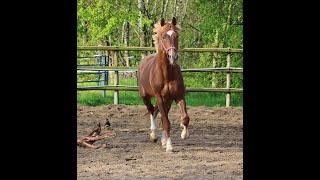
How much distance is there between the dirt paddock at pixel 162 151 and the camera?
6229 millimetres

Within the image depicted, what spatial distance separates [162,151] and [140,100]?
576cm

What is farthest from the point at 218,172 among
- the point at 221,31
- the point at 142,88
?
the point at 221,31

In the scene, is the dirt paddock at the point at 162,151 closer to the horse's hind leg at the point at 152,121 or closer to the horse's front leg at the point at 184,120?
the horse's hind leg at the point at 152,121

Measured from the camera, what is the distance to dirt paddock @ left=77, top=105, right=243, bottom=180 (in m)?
6.23

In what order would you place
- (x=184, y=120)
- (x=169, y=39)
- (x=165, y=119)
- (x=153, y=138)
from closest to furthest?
(x=169, y=39)
(x=184, y=120)
(x=165, y=119)
(x=153, y=138)

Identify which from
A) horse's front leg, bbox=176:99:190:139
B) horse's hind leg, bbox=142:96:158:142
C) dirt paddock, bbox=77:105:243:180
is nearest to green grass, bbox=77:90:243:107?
dirt paddock, bbox=77:105:243:180

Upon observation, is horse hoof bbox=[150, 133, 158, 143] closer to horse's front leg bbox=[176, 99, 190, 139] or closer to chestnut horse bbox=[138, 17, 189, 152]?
chestnut horse bbox=[138, 17, 189, 152]

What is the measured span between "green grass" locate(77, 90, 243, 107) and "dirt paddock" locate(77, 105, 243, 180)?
1.43 metres

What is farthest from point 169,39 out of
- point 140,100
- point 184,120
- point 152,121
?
point 140,100

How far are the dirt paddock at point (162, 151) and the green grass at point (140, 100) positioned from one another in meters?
1.43

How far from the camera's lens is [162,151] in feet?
24.7

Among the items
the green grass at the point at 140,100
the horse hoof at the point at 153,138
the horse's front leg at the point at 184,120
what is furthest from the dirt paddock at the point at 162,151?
the green grass at the point at 140,100

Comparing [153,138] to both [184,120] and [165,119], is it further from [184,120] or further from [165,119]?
[184,120]
